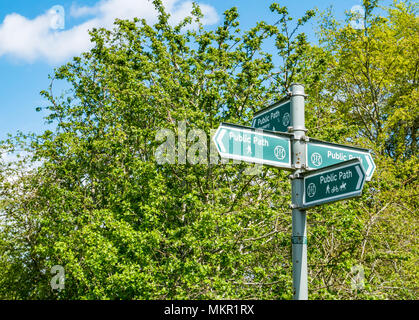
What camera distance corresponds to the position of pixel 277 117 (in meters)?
4.30

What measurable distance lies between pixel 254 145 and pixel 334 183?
72cm

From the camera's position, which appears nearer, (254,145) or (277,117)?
(254,145)

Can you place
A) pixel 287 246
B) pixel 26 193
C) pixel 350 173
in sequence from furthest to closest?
pixel 26 193 → pixel 287 246 → pixel 350 173

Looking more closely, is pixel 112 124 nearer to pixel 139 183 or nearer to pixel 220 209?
pixel 139 183

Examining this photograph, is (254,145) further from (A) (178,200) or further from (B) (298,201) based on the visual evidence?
(A) (178,200)

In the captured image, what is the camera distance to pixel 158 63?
12.5m

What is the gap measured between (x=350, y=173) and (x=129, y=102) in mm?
9488

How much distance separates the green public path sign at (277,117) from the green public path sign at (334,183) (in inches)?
20.3

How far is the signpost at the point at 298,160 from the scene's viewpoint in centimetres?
→ 375

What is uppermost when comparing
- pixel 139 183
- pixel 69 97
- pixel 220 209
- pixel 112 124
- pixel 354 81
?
pixel 354 81
